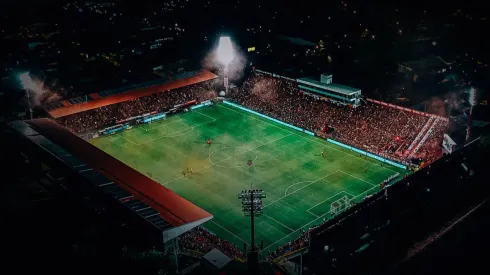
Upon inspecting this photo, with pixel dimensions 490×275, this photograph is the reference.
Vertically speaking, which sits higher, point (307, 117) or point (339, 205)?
point (307, 117)

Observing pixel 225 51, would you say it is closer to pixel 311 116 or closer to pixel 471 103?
pixel 311 116

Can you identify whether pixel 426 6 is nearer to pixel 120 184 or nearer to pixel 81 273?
pixel 120 184

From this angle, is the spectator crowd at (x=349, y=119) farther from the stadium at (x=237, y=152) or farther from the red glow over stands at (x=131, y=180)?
the red glow over stands at (x=131, y=180)

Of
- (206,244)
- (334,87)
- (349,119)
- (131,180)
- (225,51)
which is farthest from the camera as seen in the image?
(225,51)

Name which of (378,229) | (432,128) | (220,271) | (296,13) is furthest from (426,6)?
(220,271)

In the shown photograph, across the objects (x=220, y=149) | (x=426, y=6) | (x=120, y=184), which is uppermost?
(x=426, y=6)

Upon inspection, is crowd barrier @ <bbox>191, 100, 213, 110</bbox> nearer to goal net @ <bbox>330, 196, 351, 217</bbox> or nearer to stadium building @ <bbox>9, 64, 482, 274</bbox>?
stadium building @ <bbox>9, 64, 482, 274</bbox>

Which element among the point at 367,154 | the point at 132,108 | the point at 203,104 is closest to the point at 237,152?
the point at 367,154
